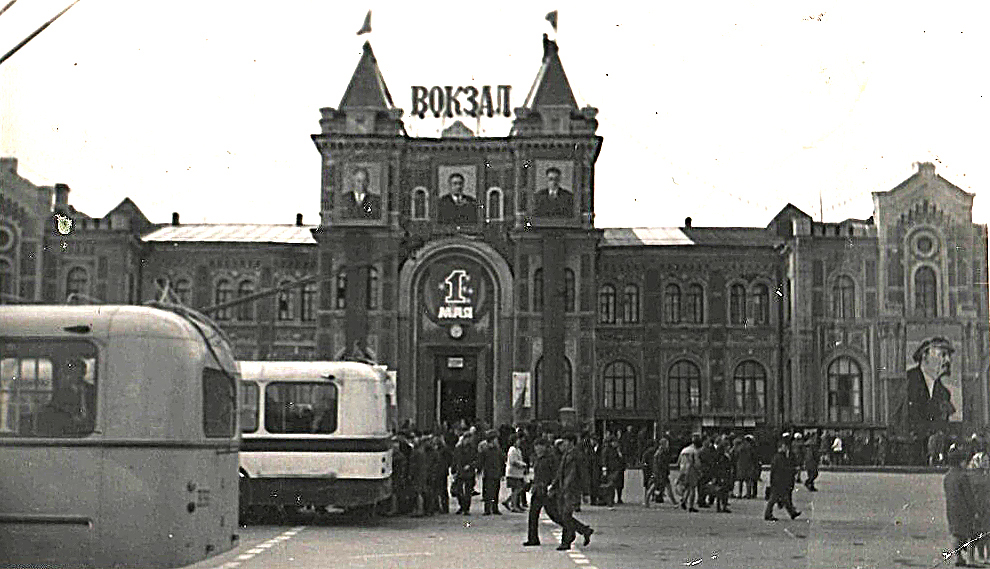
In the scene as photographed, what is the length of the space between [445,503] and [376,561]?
720 cm

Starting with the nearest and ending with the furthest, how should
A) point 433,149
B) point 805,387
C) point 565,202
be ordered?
1. point 565,202
2. point 433,149
3. point 805,387

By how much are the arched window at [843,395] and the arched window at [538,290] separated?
6843 mm

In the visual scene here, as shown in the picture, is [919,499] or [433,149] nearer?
[919,499]

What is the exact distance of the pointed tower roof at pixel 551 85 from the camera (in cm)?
1468

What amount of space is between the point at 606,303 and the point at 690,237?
331 centimetres

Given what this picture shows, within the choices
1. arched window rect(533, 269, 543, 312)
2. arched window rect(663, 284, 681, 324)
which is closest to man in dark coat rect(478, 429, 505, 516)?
arched window rect(533, 269, 543, 312)

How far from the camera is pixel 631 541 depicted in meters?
16.0

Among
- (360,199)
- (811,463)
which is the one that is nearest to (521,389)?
(811,463)

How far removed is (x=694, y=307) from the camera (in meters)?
36.6

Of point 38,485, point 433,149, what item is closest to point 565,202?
point 433,149

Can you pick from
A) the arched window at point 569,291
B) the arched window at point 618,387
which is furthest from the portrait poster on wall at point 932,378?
the arched window at point 618,387

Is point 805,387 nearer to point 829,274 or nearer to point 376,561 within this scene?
point 829,274

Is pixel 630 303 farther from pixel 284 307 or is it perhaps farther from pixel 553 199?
pixel 284 307

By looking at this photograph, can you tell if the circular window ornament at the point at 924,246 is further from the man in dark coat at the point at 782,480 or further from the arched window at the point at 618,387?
the arched window at the point at 618,387
